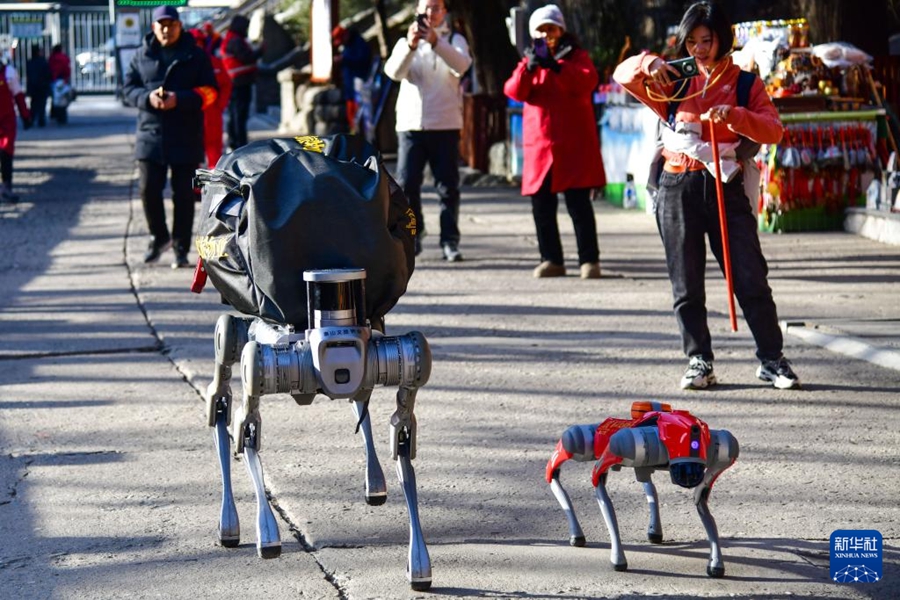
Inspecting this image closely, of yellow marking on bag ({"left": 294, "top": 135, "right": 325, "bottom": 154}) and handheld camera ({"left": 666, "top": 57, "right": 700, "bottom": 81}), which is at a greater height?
handheld camera ({"left": 666, "top": 57, "right": 700, "bottom": 81})

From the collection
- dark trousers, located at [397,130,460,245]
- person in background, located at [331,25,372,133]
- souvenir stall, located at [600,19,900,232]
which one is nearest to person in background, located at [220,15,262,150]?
person in background, located at [331,25,372,133]

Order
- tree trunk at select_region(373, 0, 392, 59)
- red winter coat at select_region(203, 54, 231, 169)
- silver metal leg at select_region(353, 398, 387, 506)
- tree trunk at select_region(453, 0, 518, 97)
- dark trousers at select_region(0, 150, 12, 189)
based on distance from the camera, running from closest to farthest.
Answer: silver metal leg at select_region(353, 398, 387, 506) < red winter coat at select_region(203, 54, 231, 169) < dark trousers at select_region(0, 150, 12, 189) < tree trunk at select_region(453, 0, 518, 97) < tree trunk at select_region(373, 0, 392, 59)

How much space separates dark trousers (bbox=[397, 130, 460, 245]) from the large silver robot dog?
6.47 metres

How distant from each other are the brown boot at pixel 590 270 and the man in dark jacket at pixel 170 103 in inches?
115

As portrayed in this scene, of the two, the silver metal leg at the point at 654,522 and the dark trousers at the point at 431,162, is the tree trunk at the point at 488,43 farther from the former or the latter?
the silver metal leg at the point at 654,522

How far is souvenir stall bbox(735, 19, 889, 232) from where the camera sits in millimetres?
12492

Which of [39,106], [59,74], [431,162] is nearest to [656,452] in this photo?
[431,162]

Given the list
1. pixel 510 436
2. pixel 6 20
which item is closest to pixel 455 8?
pixel 510 436

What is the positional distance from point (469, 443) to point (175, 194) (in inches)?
218

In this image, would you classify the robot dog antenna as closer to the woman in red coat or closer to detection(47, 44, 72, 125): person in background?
the woman in red coat

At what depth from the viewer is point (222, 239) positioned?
4.46 meters

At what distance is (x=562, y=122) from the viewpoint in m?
10.1

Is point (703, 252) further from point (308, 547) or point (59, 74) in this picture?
point (59, 74)

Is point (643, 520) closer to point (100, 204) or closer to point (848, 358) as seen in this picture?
point (848, 358)
